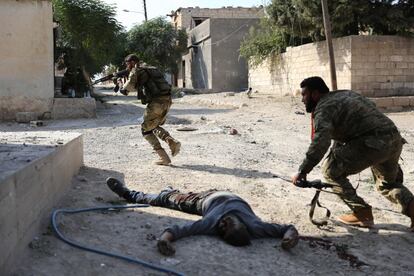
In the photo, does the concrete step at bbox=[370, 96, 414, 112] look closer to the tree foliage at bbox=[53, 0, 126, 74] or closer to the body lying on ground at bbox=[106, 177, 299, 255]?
the tree foliage at bbox=[53, 0, 126, 74]

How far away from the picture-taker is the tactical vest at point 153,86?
19.9 feet

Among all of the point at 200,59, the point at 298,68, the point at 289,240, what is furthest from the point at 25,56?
the point at 200,59

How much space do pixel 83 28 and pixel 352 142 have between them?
13.6 metres

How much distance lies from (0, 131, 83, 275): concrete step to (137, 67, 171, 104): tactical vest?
4.48ft

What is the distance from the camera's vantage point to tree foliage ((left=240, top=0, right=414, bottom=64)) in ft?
44.1

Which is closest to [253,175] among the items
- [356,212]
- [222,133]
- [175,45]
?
[356,212]

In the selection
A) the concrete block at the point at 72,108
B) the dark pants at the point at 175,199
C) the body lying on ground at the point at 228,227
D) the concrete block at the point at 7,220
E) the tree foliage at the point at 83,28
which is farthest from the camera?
the tree foliage at the point at 83,28

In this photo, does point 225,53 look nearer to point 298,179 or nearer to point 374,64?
point 374,64

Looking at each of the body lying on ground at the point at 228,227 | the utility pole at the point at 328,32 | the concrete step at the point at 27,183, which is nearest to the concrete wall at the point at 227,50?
the utility pole at the point at 328,32

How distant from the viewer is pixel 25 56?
37.4 feet

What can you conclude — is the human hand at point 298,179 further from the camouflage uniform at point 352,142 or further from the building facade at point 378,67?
the building facade at point 378,67

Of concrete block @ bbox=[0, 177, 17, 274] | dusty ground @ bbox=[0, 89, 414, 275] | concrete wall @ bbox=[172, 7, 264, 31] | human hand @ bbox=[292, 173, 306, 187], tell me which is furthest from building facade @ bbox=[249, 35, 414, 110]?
concrete wall @ bbox=[172, 7, 264, 31]

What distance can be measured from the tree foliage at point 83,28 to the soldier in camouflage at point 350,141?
12925 mm

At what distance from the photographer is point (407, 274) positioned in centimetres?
318
